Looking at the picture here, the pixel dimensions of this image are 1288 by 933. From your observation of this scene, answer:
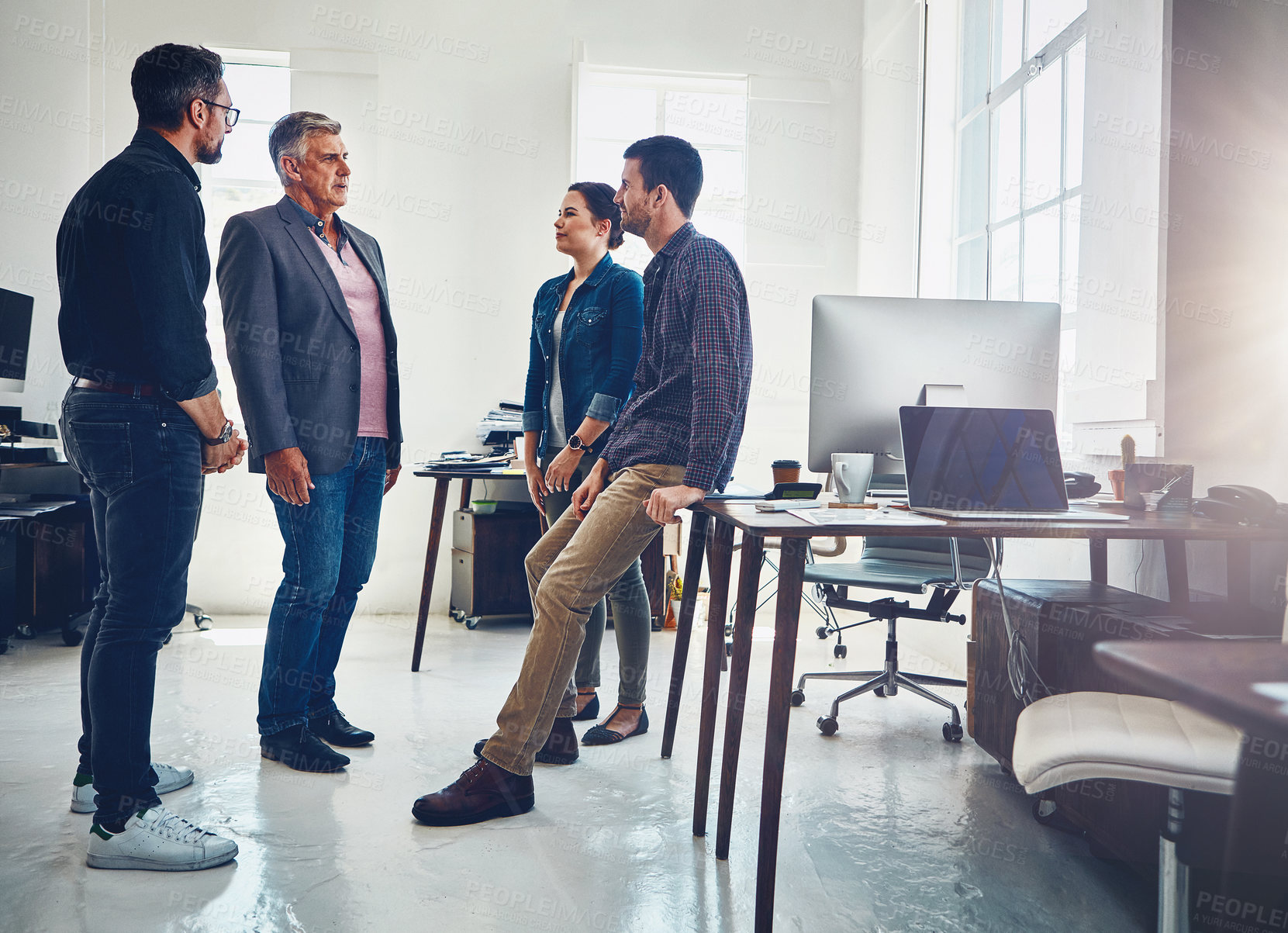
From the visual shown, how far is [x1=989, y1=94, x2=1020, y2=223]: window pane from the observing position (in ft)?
11.8

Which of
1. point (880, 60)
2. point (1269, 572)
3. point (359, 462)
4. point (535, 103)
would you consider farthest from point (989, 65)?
point (359, 462)

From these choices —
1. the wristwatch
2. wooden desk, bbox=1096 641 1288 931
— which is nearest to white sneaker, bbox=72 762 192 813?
the wristwatch

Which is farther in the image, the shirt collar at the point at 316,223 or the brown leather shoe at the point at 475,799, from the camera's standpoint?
the shirt collar at the point at 316,223

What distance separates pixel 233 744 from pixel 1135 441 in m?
2.56

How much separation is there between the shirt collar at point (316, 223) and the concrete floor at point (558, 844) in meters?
1.37

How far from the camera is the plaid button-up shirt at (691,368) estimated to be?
1.80 meters

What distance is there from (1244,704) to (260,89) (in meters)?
5.07

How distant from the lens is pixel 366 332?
2.32 meters

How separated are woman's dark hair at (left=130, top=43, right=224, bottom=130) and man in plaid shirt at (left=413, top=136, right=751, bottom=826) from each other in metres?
0.90

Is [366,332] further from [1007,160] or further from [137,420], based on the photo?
[1007,160]

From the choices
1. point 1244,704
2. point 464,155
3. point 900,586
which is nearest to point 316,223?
point 900,586

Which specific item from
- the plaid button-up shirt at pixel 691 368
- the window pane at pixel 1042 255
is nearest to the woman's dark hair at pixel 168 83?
the plaid button-up shirt at pixel 691 368

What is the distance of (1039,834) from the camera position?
1.93m

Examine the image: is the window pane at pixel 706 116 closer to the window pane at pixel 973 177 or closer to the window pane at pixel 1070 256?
the window pane at pixel 973 177
